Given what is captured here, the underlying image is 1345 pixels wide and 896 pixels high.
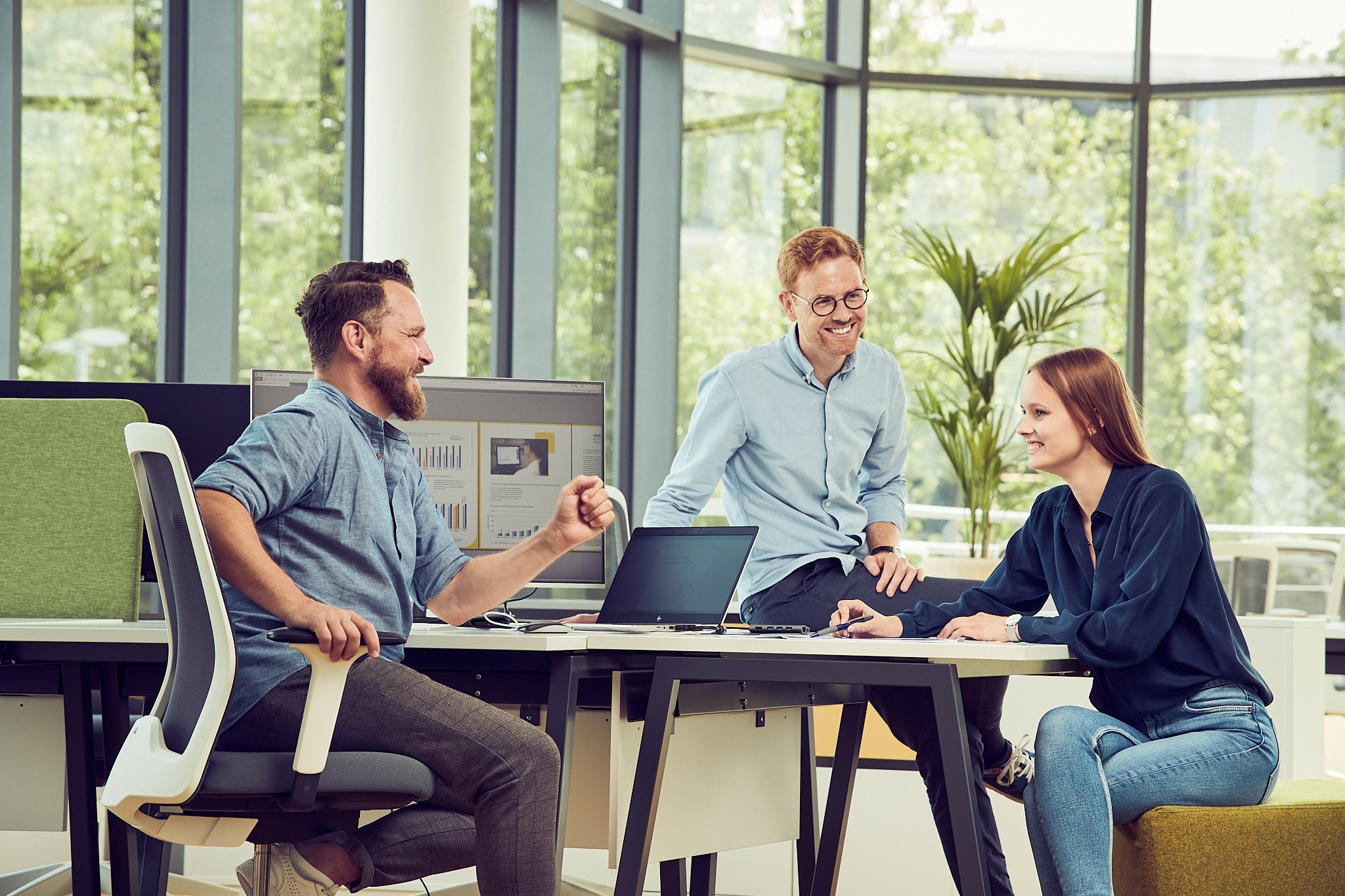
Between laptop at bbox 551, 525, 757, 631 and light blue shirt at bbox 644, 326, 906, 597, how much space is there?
13.9 inches

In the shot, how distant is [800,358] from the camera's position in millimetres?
2906

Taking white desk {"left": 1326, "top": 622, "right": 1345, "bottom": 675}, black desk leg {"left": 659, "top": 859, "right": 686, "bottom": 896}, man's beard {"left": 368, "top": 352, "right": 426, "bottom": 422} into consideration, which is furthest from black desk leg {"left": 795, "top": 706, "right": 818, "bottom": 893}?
white desk {"left": 1326, "top": 622, "right": 1345, "bottom": 675}

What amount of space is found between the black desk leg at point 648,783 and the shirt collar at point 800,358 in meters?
0.93

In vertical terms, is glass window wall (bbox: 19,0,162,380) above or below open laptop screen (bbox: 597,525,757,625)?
above

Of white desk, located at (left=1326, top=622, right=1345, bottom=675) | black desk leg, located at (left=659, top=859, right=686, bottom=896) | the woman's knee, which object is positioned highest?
the woman's knee

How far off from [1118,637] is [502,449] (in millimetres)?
1212

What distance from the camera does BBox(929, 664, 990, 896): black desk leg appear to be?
199cm

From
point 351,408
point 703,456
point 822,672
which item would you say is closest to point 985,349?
point 703,456

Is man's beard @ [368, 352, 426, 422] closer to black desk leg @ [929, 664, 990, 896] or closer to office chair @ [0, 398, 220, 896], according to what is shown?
office chair @ [0, 398, 220, 896]

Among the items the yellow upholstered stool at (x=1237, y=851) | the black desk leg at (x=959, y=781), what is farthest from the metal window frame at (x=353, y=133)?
the yellow upholstered stool at (x=1237, y=851)

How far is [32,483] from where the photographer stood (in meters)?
2.49

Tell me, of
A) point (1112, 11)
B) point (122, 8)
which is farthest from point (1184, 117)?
point (122, 8)

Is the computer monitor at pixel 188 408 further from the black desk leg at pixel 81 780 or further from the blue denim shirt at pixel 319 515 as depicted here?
the blue denim shirt at pixel 319 515

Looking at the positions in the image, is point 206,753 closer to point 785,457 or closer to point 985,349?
point 785,457
